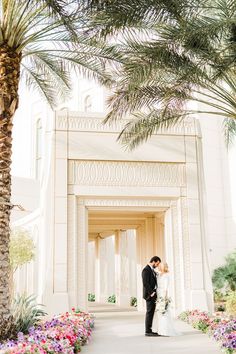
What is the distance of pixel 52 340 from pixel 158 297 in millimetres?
3117

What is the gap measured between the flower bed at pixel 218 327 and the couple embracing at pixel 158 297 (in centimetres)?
85

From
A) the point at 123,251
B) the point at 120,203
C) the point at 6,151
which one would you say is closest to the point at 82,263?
the point at 120,203

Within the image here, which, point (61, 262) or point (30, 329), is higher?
point (61, 262)

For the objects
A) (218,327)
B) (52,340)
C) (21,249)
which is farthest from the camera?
(21,249)

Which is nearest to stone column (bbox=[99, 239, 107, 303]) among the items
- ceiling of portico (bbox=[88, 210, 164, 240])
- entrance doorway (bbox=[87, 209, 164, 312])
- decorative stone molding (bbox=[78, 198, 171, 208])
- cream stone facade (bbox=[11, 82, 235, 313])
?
entrance doorway (bbox=[87, 209, 164, 312])

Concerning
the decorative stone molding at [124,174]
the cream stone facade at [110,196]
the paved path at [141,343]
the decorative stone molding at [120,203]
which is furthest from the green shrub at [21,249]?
the paved path at [141,343]

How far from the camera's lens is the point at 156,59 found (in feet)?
29.9

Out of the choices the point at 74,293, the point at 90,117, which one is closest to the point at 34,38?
the point at 90,117

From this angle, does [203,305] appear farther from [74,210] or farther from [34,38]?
[34,38]

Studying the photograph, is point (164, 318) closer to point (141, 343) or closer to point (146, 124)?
point (141, 343)

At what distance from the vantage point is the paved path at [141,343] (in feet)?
24.6

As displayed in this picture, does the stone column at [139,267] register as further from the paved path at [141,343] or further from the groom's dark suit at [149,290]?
the groom's dark suit at [149,290]

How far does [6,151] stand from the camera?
8.29 m

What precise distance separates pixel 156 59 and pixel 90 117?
201 inches
